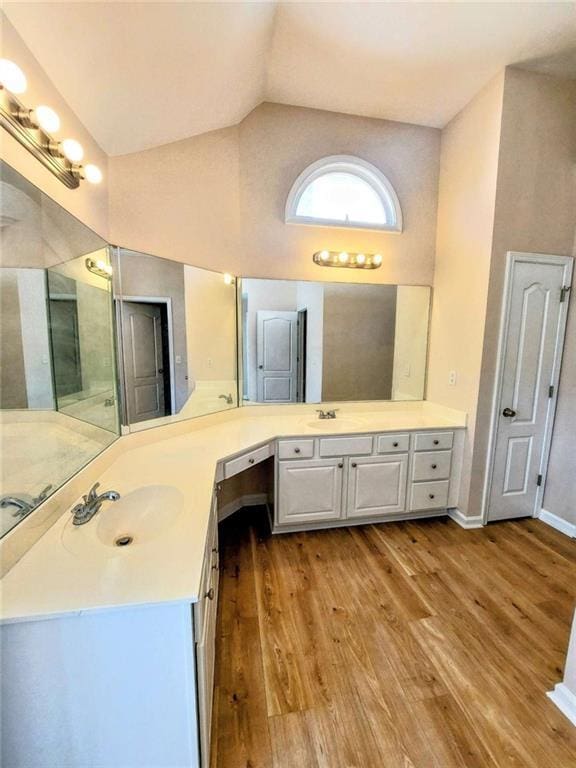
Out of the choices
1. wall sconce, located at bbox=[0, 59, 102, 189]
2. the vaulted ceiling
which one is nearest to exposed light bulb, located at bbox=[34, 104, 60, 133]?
wall sconce, located at bbox=[0, 59, 102, 189]

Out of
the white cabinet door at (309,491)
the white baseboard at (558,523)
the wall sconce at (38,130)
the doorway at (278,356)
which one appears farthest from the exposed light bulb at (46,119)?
the white baseboard at (558,523)

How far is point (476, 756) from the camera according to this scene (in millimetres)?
1141

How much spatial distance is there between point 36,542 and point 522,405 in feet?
9.85

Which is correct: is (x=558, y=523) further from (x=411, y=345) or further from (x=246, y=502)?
(x=246, y=502)

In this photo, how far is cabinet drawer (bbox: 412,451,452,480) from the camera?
2.52m

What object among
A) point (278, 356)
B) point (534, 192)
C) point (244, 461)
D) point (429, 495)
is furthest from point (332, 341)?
point (534, 192)

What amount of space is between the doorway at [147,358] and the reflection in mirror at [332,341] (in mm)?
680

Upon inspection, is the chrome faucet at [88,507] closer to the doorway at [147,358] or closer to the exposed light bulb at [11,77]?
the doorway at [147,358]

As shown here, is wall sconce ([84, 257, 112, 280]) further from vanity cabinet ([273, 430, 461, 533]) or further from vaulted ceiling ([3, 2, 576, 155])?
vanity cabinet ([273, 430, 461, 533])

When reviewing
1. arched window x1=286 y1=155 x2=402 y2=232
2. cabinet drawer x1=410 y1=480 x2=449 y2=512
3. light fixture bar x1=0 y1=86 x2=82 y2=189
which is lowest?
cabinet drawer x1=410 y1=480 x2=449 y2=512

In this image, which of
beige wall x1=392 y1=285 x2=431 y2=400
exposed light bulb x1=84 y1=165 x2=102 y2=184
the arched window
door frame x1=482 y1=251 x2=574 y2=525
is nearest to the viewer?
exposed light bulb x1=84 y1=165 x2=102 y2=184

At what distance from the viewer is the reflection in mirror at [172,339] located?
6.24ft

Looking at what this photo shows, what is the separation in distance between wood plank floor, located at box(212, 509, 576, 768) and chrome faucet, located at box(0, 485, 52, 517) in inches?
41.6

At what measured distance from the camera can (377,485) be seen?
2475 millimetres
